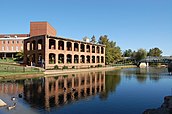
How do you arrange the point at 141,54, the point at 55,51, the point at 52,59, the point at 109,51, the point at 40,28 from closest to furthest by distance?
the point at 55,51 < the point at 52,59 < the point at 40,28 < the point at 109,51 < the point at 141,54

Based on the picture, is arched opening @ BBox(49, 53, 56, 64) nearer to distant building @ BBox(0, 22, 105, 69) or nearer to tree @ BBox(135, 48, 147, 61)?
distant building @ BBox(0, 22, 105, 69)

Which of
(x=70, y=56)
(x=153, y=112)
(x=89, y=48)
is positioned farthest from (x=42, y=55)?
(x=153, y=112)

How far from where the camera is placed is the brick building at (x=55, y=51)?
6359cm

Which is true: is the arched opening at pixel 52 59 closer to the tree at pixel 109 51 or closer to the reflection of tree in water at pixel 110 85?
the reflection of tree in water at pixel 110 85

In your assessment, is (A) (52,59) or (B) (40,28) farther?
(B) (40,28)

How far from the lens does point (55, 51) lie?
66750 mm

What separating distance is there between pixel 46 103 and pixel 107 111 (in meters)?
6.34

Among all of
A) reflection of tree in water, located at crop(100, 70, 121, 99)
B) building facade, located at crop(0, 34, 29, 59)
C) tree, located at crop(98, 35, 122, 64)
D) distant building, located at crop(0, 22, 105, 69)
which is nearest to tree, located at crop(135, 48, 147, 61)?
tree, located at crop(98, 35, 122, 64)

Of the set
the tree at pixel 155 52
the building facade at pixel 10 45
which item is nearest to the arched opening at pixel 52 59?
the building facade at pixel 10 45

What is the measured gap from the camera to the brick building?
63.6 m

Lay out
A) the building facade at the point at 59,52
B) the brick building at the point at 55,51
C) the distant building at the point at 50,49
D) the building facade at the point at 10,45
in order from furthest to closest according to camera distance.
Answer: the building facade at the point at 10,45 → the distant building at the point at 50,49 → the brick building at the point at 55,51 → the building facade at the point at 59,52

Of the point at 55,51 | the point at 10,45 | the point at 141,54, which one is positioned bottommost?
the point at 55,51

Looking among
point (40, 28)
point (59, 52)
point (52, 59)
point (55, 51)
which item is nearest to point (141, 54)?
point (40, 28)

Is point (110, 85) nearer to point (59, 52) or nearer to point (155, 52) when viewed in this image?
point (59, 52)
